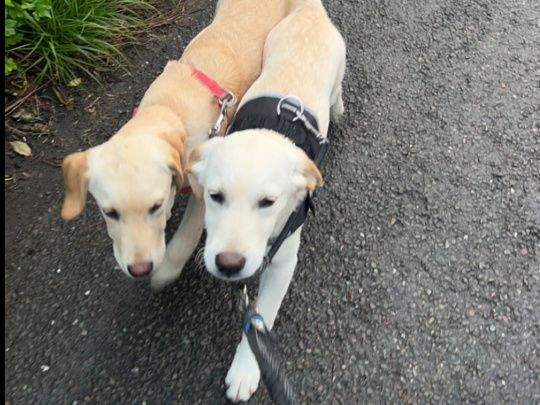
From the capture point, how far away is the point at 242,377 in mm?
2283

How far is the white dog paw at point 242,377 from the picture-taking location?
2275mm

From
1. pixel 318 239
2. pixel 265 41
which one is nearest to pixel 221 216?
pixel 318 239

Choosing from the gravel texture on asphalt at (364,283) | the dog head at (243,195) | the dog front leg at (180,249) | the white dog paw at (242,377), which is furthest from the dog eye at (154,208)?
the white dog paw at (242,377)

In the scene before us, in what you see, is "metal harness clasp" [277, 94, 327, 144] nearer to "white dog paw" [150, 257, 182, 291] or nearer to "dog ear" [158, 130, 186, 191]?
"dog ear" [158, 130, 186, 191]

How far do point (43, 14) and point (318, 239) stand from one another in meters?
2.25

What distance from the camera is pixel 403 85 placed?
371cm

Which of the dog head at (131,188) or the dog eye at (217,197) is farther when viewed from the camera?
the dog head at (131,188)

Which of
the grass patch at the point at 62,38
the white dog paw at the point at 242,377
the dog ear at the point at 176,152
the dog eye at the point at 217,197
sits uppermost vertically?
the dog eye at the point at 217,197

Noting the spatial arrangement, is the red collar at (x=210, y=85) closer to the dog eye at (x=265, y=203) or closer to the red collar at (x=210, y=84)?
the red collar at (x=210, y=84)

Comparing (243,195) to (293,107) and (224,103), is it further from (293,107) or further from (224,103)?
(224,103)

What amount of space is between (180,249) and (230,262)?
768 millimetres

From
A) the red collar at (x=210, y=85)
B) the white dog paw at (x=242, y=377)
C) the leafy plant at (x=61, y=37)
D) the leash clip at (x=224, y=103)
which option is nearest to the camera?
the white dog paw at (x=242, y=377)

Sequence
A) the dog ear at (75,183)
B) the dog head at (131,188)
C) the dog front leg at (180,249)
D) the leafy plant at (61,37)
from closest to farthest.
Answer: the dog head at (131,188), the dog ear at (75,183), the dog front leg at (180,249), the leafy plant at (61,37)

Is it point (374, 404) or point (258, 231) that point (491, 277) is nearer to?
point (374, 404)
